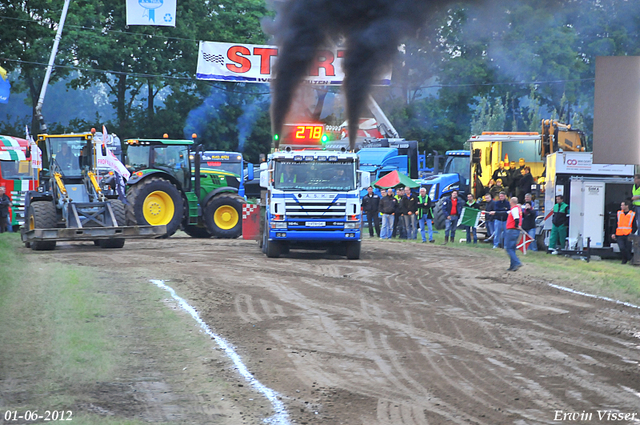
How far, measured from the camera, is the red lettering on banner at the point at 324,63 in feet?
31.8

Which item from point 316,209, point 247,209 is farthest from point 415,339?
point 247,209

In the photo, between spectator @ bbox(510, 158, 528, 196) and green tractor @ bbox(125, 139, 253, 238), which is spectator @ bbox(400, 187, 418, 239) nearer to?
spectator @ bbox(510, 158, 528, 196)

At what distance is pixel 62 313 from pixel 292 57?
4864 mm

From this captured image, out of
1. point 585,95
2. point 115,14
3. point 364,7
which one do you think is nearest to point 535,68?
point 585,95

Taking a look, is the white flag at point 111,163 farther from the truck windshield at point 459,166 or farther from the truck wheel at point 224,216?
the truck windshield at point 459,166

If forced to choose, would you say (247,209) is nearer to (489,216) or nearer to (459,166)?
(489,216)

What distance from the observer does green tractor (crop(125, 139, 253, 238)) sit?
25.0m

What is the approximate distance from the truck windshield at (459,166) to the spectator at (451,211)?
847 centimetres

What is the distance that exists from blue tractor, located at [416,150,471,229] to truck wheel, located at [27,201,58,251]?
51.9ft

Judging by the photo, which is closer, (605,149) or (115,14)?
(605,149)

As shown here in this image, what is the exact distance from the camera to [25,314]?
11.9 m

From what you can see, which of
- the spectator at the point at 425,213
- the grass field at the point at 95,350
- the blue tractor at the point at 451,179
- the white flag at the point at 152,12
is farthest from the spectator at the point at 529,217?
the white flag at the point at 152,12

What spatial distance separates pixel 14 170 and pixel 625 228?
24.1 m

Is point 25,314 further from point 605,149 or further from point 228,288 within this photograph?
point 605,149
